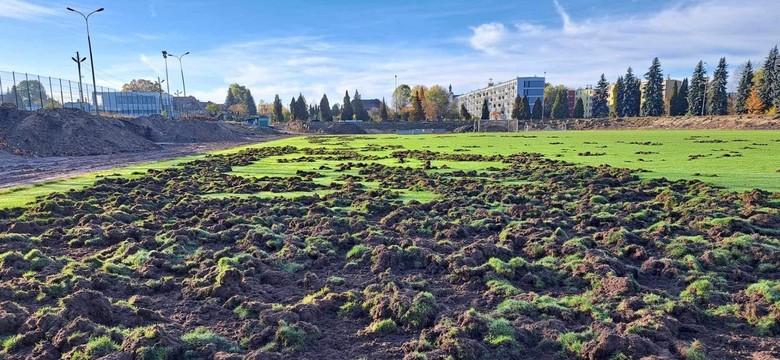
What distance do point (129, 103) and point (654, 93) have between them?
101743mm

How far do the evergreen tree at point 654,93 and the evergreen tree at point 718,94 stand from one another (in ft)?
27.6

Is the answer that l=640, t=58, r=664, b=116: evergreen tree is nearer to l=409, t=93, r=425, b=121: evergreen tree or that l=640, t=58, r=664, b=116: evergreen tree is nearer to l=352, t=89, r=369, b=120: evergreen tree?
l=409, t=93, r=425, b=121: evergreen tree

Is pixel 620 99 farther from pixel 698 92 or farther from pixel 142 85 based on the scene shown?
pixel 142 85

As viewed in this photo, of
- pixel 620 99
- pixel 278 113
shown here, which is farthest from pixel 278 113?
pixel 620 99

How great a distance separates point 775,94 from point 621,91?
28606 millimetres

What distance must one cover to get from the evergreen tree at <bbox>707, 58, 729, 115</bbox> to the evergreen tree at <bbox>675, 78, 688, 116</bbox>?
18.1 ft

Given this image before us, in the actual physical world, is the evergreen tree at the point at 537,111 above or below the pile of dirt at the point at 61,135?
above

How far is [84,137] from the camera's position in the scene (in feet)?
113

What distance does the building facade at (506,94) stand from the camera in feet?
461

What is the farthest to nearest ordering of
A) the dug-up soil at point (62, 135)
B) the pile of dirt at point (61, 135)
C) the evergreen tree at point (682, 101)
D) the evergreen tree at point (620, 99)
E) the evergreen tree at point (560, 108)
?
the evergreen tree at point (560, 108) → the evergreen tree at point (620, 99) → the evergreen tree at point (682, 101) → the pile of dirt at point (61, 135) → the dug-up soil at point (62, 135)

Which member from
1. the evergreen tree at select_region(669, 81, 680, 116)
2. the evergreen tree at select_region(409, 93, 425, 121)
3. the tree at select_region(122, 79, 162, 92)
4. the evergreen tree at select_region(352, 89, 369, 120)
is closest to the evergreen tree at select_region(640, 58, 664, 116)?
the evergreen tree at select_region(669, 81, 680, 116)

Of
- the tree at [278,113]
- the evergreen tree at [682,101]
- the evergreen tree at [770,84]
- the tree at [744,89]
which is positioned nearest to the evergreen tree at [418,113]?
the tree at [278,113]

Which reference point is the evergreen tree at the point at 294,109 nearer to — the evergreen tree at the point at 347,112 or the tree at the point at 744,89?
the evergreen tree at the point at 347,112

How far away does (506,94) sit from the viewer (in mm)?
151625
